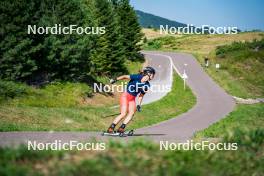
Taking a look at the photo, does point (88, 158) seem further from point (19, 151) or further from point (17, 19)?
point (17, 19)

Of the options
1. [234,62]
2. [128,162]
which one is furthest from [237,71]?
[128,162]

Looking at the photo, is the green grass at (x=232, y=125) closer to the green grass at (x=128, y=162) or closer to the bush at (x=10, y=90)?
the green grass at (x=128, y=162)

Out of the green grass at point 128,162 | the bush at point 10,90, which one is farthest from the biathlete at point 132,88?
the bush at point 10,90

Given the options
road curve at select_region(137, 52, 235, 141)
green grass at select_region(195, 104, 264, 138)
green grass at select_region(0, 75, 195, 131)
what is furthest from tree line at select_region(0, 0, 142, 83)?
green grass at select_region(195, 104, 264, 138)

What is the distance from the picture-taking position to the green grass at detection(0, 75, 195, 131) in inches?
719

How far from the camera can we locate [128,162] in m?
6.07

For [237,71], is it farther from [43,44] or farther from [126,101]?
[126,101]

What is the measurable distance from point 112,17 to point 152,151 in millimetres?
46254

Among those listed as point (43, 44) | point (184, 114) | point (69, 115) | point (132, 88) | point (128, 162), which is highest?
point (43, 44)

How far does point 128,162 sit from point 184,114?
28.1m

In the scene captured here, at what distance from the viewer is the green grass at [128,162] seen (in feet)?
18.8

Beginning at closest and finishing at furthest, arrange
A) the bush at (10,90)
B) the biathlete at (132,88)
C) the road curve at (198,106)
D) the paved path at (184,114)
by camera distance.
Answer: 1. the paved path at (184,114)
2. the biathlete at (132,88)
3. the road curve at (198,106)
4. the bush at (10,90)

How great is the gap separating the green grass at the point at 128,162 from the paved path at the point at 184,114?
80cm

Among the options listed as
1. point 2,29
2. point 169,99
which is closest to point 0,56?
point 2,29
